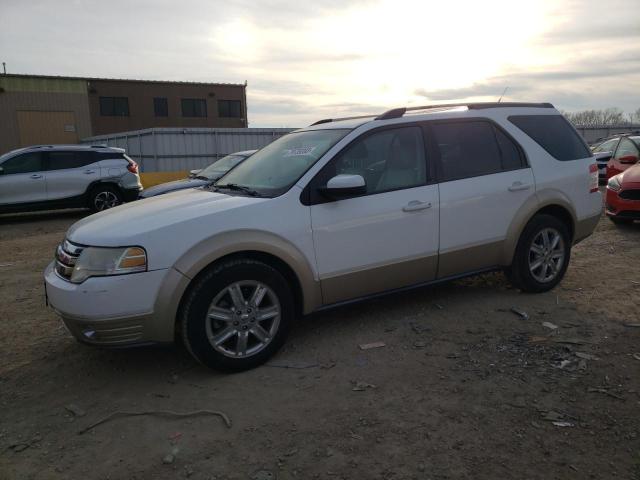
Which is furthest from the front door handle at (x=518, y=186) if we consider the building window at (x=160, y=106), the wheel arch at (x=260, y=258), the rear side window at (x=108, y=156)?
the building window at (x=160, y=106)

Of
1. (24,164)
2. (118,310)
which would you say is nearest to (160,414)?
(118,310)

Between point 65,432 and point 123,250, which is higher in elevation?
point 123,250

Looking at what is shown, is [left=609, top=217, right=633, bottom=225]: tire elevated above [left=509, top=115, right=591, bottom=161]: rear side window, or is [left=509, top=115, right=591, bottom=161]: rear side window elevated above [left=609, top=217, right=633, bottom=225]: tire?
[left=509, top=115, right=591, bottom=161]: rear side window

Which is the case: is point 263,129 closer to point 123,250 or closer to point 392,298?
point 392,298

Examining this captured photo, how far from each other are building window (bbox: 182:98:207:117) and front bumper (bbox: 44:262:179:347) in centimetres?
4793

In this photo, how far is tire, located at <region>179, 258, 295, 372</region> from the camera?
11.4ft

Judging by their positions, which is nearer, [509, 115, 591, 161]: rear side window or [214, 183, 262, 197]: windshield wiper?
[214, 183, 262, 197]: windshield wiper

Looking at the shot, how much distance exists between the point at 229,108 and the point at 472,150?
4757 centimetres

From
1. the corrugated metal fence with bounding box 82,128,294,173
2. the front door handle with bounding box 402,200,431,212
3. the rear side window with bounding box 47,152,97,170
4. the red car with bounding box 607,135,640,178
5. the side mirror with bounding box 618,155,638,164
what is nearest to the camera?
the front door handle with bounding box 402,200,431,212

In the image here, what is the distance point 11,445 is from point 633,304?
496 centimetres

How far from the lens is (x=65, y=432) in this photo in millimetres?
3043

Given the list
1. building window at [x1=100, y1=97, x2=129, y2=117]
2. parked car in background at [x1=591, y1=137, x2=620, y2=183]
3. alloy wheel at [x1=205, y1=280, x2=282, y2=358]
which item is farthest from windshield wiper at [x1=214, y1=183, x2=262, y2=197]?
building window at [x1=100, y1=97, x2=129, y2=117]

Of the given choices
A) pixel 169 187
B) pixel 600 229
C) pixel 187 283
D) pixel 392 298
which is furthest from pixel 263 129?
pixel 187 283

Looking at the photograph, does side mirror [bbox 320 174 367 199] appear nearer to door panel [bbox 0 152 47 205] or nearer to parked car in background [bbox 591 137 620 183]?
parked car in background [bbox 591 137 620 183]
